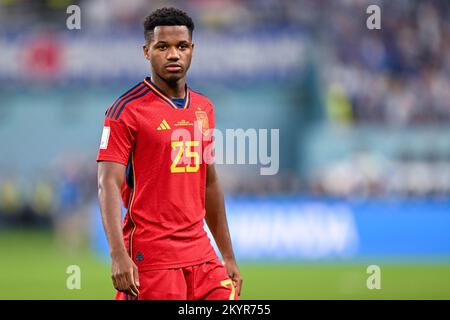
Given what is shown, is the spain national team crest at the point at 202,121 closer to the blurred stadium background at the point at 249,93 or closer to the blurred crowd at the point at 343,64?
the blurred stadium background at the point at 249,93

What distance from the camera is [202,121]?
199 inches

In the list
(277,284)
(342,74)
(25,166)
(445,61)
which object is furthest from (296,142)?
(277,284)

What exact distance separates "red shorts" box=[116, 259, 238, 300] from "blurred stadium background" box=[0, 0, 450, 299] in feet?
34.0

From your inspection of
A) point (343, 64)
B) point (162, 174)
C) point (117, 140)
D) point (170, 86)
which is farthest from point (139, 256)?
point (343, 64)

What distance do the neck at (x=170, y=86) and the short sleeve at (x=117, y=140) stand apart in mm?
306

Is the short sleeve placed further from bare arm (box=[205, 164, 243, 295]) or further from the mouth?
bare arm (box=[205, 164, 243, 295])

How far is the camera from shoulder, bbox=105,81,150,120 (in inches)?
189

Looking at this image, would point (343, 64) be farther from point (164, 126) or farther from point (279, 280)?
point (164, 126)

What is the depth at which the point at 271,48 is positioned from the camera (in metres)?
20.5

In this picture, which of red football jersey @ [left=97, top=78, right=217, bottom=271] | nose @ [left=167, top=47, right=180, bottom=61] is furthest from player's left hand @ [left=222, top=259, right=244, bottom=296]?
nose @ [left=167, top=47, right=180, bottom=61]

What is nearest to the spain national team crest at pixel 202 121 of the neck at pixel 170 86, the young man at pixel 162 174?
the young man at pixel 162 174

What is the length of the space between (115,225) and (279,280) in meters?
7.81

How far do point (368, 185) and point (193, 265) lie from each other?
1134 centimetres

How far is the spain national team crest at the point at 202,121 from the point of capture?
16.5 feet
